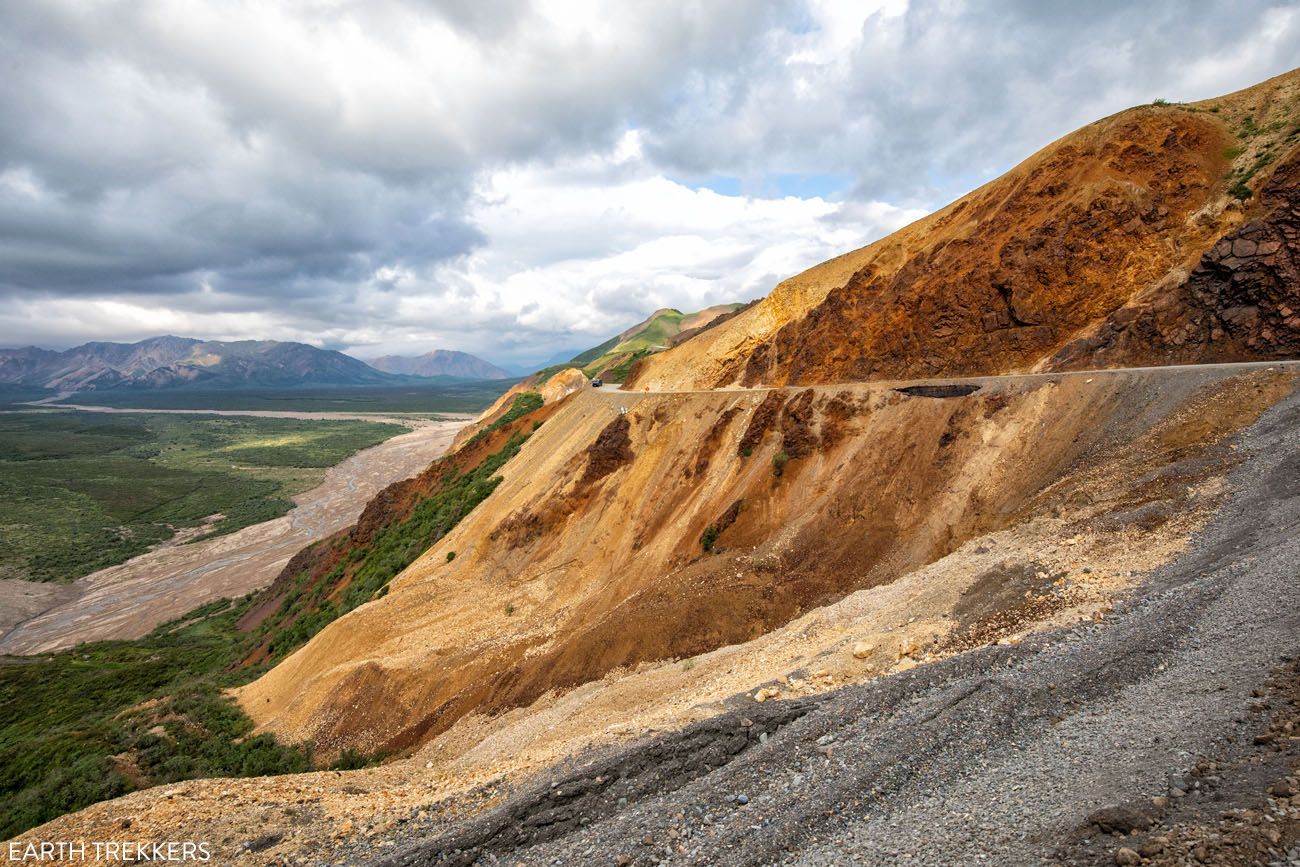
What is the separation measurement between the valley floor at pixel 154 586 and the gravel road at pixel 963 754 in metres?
55.1

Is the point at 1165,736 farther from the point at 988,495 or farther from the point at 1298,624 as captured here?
the point at 988,495

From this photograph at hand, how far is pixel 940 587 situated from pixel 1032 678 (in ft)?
17.0

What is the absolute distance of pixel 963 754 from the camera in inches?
335

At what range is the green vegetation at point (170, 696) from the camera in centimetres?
1841

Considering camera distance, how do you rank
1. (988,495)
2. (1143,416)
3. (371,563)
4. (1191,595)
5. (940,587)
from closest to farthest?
(1191,595) < (940,587) < (1143,416) < (988,495) < (371,563)

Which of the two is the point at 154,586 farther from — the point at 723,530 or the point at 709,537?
the point at 723,530

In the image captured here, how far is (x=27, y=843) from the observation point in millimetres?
10391

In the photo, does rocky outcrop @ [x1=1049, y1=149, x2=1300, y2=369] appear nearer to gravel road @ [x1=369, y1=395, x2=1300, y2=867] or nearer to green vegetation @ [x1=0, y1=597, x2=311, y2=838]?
gravel road @ [x1=369, y1=395, x2=1300, y2=867]

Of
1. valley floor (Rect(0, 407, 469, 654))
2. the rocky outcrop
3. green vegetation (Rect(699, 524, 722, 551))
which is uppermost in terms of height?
the rocky outcrop

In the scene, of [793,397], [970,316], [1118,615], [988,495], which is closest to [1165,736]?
[1118,615]

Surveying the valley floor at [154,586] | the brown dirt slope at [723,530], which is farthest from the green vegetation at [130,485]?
the brown dirt slope at [723,530]

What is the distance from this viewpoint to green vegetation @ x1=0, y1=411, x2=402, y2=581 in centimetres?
6856

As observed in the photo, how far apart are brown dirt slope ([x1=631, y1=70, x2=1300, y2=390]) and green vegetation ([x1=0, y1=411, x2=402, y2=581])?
3232 inches

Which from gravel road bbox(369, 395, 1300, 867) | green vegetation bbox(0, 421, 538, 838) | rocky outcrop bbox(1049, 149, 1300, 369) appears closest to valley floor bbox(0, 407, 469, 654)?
green vegetation bbox(0, 421, 538, 838)
